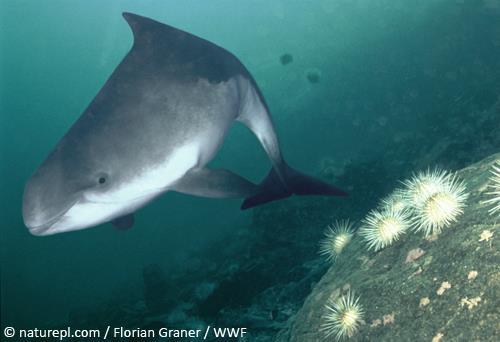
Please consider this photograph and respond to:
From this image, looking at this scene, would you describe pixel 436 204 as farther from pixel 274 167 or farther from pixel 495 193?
pixel 274 167

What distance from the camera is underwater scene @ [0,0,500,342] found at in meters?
2.61

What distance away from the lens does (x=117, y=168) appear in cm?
292

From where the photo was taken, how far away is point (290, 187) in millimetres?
4457

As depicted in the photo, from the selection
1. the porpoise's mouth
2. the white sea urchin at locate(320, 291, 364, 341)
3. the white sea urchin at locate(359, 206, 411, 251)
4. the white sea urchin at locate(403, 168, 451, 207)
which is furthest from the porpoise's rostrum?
the white sea urchin at locate(403, 168, 451, 207)

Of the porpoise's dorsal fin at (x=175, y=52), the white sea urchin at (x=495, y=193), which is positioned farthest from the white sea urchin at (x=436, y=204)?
the porpoise's dorsal fin at (x=175, y=52)

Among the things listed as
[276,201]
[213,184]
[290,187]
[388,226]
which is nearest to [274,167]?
[290,187]

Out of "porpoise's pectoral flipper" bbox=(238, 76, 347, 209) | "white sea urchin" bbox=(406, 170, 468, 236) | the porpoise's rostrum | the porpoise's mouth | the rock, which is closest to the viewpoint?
the rock

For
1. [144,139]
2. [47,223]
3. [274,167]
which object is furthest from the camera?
[274,167]

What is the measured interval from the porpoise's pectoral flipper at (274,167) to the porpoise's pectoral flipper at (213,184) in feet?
2.04

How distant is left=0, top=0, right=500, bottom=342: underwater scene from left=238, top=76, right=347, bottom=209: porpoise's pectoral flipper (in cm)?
2

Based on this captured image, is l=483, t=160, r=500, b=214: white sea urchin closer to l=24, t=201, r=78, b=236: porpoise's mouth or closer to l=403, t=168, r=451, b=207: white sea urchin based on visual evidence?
l=403, t=168, r=451, b=207: white sea urchin

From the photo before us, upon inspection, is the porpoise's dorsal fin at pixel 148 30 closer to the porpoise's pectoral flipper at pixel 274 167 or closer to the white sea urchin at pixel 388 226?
the porpoise's pectoral flipper at pixel 274 167

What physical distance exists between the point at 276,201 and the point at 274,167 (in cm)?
861

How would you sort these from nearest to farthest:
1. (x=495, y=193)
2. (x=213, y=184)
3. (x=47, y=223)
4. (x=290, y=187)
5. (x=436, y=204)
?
(x=495, y=193), (x=436, y=204), (x=47, y=223), (x=213, y=184), (x=290, y=187)
